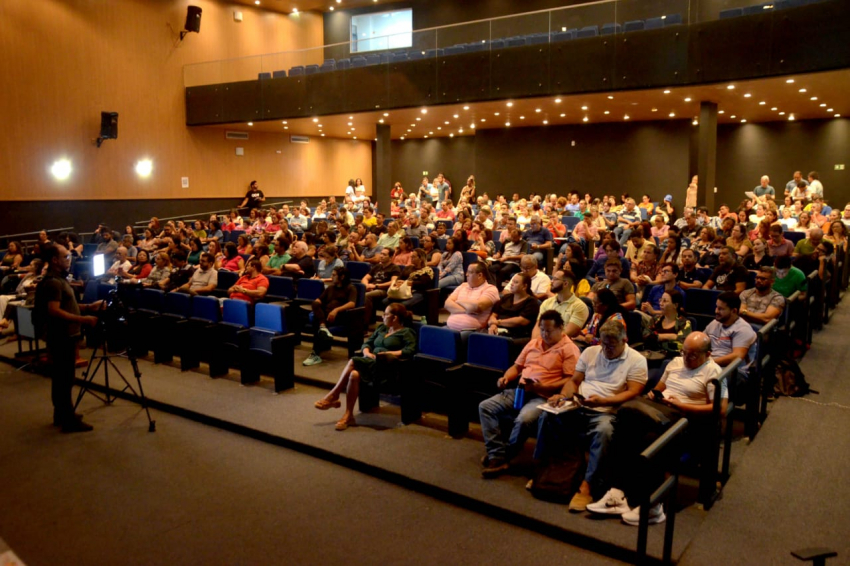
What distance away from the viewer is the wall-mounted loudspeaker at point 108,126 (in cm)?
1557

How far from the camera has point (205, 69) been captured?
57.6 ft

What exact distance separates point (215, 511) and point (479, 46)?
11923mm

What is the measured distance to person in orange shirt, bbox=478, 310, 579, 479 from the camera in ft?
13.9

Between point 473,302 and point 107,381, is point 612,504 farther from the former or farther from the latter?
point 107,381

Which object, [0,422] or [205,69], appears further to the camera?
[205,69]

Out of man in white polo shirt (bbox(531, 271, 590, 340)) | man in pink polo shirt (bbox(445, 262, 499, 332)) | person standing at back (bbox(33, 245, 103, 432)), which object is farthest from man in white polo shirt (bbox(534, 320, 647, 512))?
person standing at back (bbox(33, 245, 103, 432))

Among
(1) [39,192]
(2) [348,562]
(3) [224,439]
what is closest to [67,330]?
(3) [224,439]

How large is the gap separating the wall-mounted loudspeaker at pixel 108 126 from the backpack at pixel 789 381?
15.4 metres

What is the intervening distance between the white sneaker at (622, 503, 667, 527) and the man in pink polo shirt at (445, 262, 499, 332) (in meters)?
2.43

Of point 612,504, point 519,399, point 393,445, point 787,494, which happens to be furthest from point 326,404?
point 787,494

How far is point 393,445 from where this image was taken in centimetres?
480

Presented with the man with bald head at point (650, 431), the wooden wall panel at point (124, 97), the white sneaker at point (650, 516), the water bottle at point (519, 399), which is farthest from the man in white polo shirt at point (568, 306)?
the wooden wall panel at point (124, 97)

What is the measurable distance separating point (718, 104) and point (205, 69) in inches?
512

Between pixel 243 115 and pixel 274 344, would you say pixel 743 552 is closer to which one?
pixel 274 344
